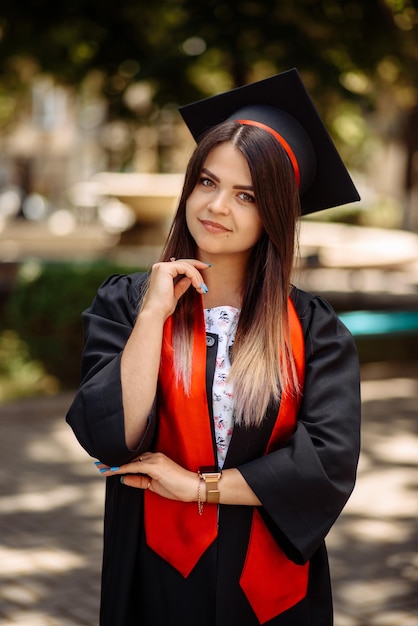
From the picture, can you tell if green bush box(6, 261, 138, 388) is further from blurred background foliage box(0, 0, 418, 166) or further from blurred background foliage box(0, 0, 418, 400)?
blurred background foliage box(0, 0, 418, 166)

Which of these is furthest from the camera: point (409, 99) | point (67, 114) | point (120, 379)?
point (67, 114)

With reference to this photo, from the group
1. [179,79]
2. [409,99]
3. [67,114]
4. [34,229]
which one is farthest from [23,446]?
[67,114]

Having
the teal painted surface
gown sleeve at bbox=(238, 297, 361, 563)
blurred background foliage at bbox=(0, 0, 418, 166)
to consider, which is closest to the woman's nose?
gown sleeve at bbox=(238, 297, 361, 563)

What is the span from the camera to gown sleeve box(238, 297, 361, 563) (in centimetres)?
209

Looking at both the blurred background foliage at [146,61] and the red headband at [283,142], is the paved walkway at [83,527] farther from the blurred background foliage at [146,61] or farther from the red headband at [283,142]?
the red headband at [283,142]

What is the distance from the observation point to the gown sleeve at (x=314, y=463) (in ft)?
6.87

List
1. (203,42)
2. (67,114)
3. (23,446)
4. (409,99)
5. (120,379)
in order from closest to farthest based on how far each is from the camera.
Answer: (120,379) → (23,446) → (203,42) → (409,99) → (67,114)

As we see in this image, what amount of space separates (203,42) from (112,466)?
667 cm

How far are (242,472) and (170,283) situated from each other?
0.46 m

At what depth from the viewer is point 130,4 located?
9258 millimetres

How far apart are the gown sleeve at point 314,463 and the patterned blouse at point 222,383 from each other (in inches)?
4.3

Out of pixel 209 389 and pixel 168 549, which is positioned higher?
pixel 209 389

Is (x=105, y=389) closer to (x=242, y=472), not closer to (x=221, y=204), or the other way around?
(x=242, y=472)

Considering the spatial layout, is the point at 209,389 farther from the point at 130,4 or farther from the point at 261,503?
the point at 130,4
